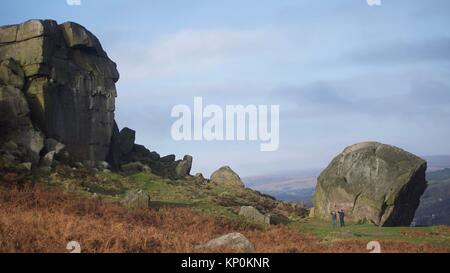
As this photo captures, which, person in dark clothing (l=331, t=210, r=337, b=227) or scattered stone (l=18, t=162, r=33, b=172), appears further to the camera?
scattered stone (l=18, t=162, r=33, b=172)

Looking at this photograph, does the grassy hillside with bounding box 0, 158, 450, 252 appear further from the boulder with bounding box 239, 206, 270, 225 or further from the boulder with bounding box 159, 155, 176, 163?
the boulder with bounding box 159, 155, 176, 163

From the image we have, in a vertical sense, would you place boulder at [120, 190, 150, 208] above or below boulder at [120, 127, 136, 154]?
below

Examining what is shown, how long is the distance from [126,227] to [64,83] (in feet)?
115

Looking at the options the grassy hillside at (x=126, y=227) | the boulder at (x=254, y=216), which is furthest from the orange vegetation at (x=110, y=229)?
the boulder at (x=254, y=216)

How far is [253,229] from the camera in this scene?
Answer: 26.8 m

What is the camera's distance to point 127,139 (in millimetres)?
63094

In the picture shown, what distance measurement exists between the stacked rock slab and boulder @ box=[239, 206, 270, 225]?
25161mm

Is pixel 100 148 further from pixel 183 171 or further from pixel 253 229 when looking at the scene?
pixel 253 229

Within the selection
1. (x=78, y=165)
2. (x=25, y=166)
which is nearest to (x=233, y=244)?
(x=25, y=166)

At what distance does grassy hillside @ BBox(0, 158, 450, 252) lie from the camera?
15.9m

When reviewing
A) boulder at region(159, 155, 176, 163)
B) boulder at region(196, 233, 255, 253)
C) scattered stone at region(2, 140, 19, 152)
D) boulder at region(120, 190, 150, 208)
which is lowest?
boulder at region(196, 233, 255, 253)

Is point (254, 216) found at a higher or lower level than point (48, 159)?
lower

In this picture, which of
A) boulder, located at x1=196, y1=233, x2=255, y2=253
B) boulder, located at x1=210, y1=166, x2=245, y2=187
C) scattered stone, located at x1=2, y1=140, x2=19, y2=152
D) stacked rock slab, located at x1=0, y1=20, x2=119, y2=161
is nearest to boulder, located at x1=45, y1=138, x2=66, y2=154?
stacked rock slab, located at x1=0, y1=20, x2=119, y2=161

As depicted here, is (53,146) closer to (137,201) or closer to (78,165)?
(78,165)
